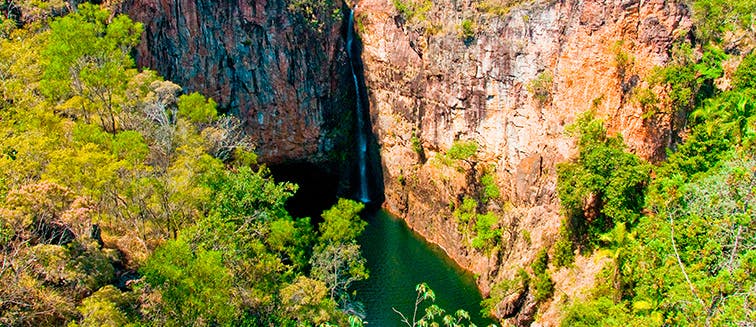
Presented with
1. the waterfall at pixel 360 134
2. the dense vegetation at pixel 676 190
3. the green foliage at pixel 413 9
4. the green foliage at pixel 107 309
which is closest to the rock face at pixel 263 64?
the waterfall at pixel 360 134

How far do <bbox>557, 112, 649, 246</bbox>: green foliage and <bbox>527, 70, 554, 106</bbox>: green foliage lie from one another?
9.77 feet

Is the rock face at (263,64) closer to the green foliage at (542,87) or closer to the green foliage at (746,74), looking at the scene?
the green foliage at (542,87)

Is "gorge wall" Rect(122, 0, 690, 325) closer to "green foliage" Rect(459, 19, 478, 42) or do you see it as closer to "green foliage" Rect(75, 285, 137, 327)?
"green foliage" Rect(459, 19, 478, 42)

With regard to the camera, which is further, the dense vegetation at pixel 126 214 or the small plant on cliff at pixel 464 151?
the small plant on cliff at pixel 464 151

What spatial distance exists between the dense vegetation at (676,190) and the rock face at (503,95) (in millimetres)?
1074

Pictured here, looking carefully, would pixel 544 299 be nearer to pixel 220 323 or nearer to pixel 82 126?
pixel 220 323

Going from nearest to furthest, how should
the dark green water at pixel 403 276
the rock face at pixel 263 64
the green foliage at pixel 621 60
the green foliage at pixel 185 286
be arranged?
the green foliage at pixel 185 286
the green foliage at pixel 621 60
the dark green water at pixel 403 276
the rock face at pixel 263 64

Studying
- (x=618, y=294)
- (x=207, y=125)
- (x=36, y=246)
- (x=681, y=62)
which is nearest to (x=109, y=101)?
(x=207, y=125)

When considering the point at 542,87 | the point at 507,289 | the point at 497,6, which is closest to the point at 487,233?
the point at 507,289

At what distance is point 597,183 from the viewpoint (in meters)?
25.2

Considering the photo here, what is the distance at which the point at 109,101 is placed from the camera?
901 inches

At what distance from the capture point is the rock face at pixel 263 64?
3597cm

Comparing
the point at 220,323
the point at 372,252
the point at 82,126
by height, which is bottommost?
the point at 372,252

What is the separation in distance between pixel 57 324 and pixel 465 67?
2504cm
